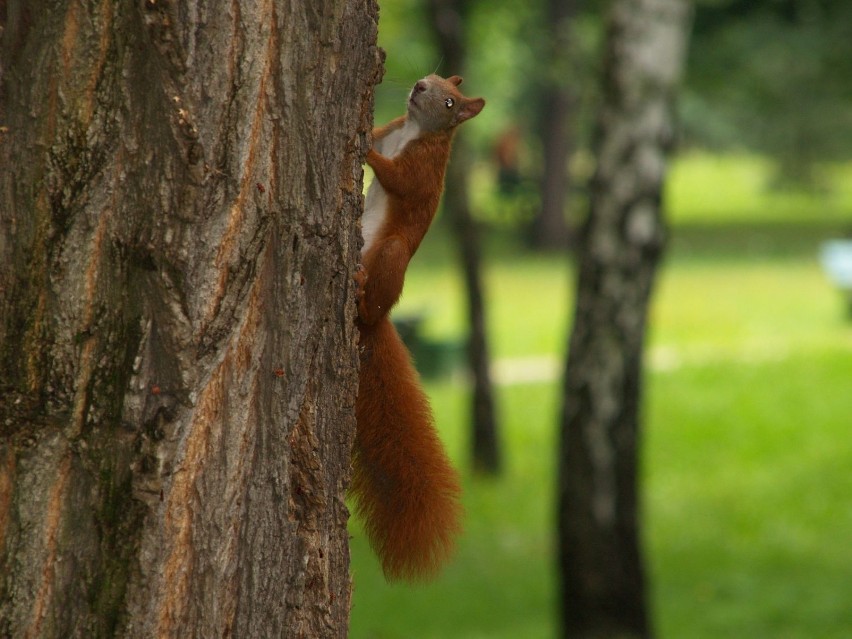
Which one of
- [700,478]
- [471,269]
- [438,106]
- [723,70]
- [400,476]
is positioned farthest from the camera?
[723,70]

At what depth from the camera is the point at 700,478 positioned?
1045 cm

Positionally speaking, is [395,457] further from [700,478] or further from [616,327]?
[700,478]

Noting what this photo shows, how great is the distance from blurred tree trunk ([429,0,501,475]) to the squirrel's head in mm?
6220

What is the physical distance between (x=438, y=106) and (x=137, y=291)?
5.23 ft

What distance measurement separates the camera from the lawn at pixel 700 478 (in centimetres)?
739

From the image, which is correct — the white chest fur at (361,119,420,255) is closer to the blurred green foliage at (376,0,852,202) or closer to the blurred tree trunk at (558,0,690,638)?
the blurred green foliage at (376,0,852,202)

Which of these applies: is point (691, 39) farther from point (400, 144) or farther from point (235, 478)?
point (235, 478)

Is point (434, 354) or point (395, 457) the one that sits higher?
point (434, 354)

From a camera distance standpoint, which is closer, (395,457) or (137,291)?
(137,291)

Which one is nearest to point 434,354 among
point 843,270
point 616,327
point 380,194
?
point 843,270

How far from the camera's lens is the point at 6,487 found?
6.41 feet

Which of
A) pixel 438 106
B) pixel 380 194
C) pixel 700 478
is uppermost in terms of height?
pixel 438 106

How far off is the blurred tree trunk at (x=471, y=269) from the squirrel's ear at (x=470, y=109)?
621 cm

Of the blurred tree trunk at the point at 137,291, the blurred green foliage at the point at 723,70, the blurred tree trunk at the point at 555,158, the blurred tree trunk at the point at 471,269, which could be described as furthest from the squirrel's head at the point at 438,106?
the blurred tree trunk at the point at 555,158
